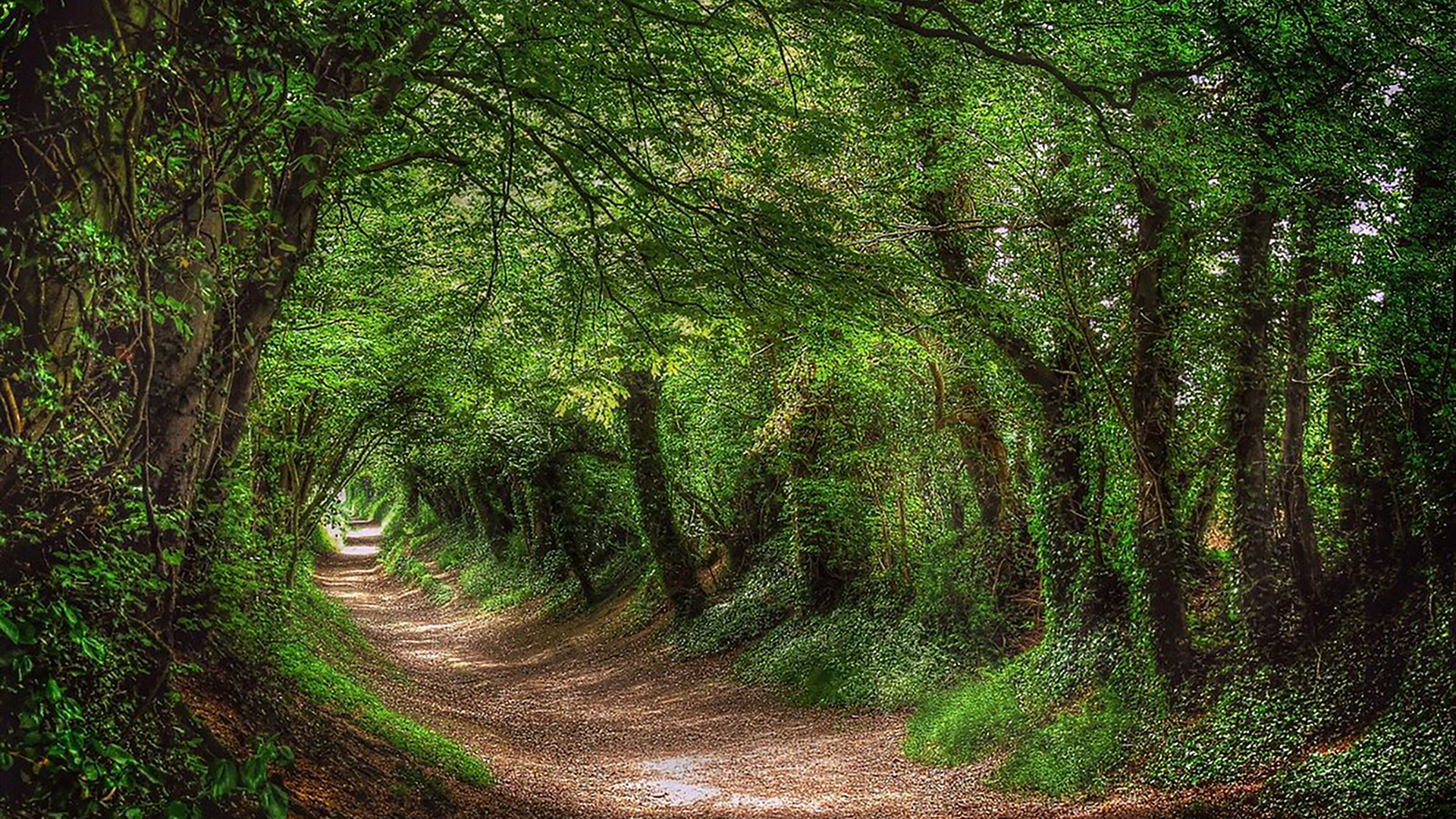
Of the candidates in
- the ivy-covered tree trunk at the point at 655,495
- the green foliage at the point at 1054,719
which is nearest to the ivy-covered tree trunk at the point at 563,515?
the ivy-covered tree trunk at the point at 655,495

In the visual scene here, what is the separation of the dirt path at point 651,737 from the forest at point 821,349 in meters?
0.15

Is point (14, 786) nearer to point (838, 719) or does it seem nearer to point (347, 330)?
point (347, 330)

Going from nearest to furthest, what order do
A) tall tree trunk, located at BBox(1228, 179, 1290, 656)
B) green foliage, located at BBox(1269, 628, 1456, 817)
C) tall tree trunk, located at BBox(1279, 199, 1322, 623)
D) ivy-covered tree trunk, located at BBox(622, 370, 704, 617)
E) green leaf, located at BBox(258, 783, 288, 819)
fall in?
green leaf, located at BBox(258, 783, 288, 819)
green foliage, located at BBox(1269, 628, 1456, 817)
tall tree trunk, located at BBox(1279, 199, 1322, 623)
tall tree trunk, located at BBox(1228, 179, 1290, 656)
ivy-covered tree trunk, located at BBox(622, 370, 704, 617)

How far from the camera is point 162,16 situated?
461cm

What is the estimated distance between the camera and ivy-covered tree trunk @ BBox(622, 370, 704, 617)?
21.4m

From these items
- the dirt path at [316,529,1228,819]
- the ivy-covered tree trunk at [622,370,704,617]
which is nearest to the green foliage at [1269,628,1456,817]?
the dirt path at [316,529,1228,819]

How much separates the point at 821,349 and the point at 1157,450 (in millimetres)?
4153

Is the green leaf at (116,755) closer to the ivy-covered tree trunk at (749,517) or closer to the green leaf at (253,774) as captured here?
the green leaf at (253,774)

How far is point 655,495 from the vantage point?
21.8m

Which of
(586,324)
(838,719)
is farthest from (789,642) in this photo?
(586,324)

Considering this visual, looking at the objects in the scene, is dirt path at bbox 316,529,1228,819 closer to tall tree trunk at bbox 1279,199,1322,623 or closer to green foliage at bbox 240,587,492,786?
green foliage at bbox 240,587,492,786

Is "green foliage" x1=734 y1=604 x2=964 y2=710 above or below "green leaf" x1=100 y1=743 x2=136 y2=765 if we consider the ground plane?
below

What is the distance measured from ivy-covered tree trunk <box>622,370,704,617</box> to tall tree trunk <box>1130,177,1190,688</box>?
462 inches

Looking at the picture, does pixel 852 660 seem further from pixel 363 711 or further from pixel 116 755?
pixel 116 755
